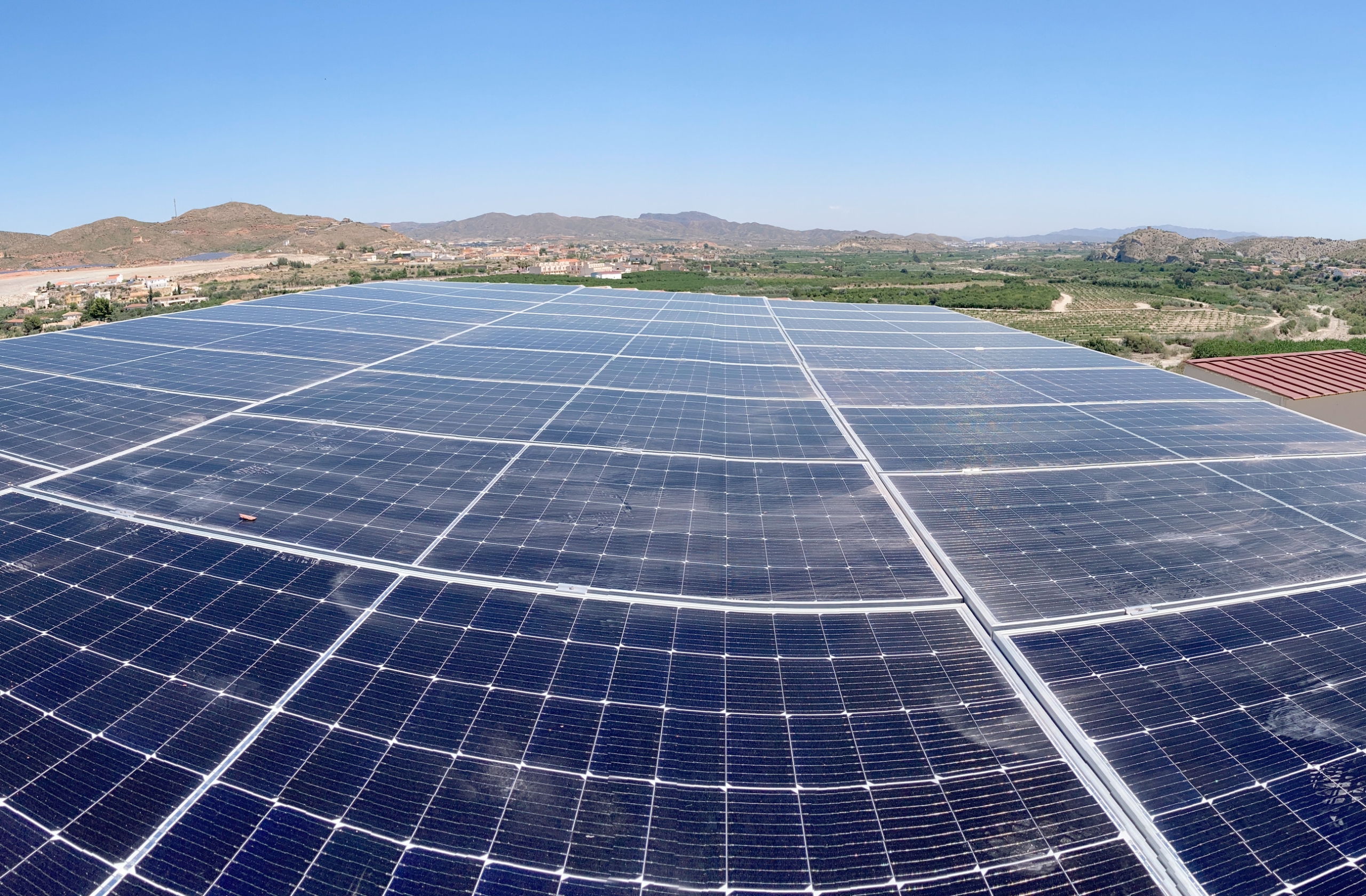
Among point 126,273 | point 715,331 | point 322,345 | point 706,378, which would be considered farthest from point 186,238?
point 706,378

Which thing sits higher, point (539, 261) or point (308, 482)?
point (539, 261)

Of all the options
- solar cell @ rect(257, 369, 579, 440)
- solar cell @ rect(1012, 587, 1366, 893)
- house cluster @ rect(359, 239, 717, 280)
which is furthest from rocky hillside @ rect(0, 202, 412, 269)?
solar cell @ rect(1012, 587, 1366, 893)

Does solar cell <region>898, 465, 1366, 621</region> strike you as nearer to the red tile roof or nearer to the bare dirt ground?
the red tile roof

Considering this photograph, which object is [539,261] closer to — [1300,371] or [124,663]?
[1300,371]

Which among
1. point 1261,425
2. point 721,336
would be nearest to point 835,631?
point 1261,425

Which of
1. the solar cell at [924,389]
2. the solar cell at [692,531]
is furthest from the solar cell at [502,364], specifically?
the solar cell at [924,389]

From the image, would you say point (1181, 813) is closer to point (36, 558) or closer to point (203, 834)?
point (203, 834)

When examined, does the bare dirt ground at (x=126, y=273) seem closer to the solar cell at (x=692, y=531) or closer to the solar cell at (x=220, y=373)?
the solar cell at (x=220, y=373)
